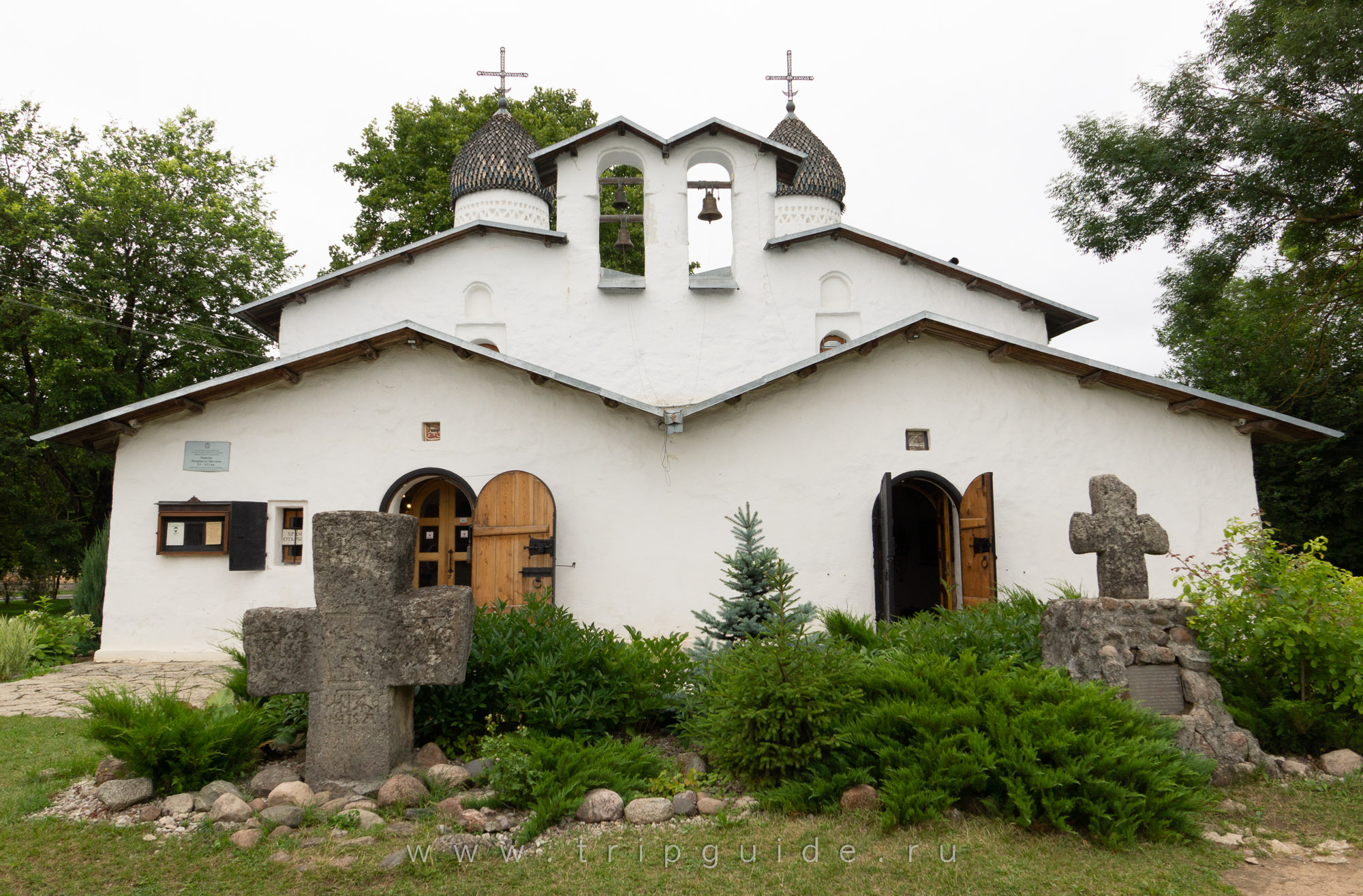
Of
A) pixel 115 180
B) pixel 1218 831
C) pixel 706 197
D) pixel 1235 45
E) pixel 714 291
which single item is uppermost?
pixel 115 180

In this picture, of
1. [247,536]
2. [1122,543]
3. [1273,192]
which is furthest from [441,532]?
[1273,192]

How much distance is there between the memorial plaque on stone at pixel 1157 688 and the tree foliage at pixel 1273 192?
8427 mm

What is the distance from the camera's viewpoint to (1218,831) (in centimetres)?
440

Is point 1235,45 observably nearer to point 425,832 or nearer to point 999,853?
point 999,853

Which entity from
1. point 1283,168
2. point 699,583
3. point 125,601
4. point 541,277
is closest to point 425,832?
point 699,583

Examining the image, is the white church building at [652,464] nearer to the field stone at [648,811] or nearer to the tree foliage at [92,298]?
the field stone at [648,811]

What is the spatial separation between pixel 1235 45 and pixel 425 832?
1461cm

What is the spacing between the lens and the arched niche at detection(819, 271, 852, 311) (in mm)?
14234

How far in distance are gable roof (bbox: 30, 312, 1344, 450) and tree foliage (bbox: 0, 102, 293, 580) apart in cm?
1176

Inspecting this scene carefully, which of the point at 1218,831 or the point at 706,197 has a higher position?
the point at 706,197

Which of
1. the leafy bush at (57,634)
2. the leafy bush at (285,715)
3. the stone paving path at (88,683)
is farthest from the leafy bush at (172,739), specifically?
the leafy bush at (57,634)

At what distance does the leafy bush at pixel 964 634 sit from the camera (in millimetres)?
6070

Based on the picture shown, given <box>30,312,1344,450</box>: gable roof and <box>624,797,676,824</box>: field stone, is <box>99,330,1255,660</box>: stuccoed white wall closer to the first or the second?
<box>30,312,1344,450</box>: gable roof

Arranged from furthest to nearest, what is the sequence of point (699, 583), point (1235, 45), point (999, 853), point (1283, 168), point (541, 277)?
point (541, 277) < point (1235, 45) < point (1283, 168) < point (699, 583) < point (999, 853)
